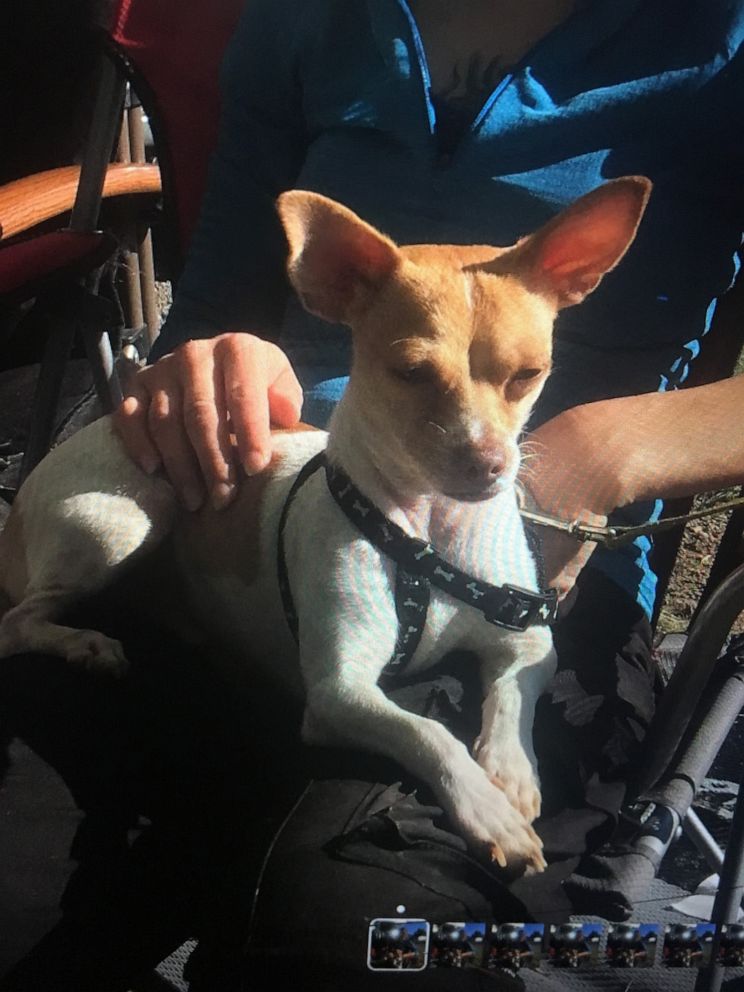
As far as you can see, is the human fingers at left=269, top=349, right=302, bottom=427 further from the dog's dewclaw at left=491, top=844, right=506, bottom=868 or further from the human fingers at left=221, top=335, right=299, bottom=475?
the dog's dewclaw at left=491, top=844, right=506, bottom=868

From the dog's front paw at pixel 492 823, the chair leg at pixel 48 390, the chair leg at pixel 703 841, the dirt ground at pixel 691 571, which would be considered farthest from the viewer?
the chair leg at pixel 48 390

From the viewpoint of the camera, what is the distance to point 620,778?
0.69m

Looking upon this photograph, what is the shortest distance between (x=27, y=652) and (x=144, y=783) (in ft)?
0.47

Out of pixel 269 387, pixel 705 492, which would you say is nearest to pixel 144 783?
pixel 269 387

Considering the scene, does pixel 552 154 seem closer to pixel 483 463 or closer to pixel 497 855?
pixel 483 463

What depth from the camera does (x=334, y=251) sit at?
25.1 inches

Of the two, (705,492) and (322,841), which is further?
(705,492)

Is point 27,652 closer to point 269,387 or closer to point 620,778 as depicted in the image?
point 269,387

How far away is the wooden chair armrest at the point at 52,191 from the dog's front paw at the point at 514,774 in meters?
0.63

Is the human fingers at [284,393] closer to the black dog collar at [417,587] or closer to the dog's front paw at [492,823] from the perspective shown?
the black dog collar at [417,587]

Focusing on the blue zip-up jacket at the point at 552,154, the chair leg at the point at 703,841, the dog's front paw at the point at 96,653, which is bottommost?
the chair leg at the point at 703,841

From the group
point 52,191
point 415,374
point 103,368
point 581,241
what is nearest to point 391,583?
point 415,374

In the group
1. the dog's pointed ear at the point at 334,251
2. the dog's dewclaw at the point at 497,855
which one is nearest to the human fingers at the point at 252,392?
the dog's pointed ear at the point at 334,251

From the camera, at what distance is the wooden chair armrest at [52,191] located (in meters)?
0.92
